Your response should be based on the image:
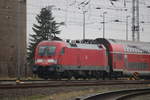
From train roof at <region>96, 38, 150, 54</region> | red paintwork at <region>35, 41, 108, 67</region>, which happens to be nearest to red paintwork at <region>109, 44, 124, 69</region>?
train roof at <region>96, 38, 150, 54</region>

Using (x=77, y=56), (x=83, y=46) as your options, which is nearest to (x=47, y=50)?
(x=77, y=56)

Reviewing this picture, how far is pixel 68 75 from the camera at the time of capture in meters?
33.0

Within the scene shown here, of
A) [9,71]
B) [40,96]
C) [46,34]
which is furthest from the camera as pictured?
[46,34]

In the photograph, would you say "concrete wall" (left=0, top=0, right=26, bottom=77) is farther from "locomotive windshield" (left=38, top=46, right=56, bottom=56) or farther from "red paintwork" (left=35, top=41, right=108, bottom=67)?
"locomotive windshield" (left=38, top=46, right=56, bottom=56)

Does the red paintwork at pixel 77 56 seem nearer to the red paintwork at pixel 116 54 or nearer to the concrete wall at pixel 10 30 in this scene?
the red paintwork at pixel 116 54

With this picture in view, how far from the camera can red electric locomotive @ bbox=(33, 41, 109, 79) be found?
32.2m

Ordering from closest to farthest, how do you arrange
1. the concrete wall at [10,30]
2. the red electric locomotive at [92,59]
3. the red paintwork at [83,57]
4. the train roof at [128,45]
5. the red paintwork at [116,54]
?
the red electric locomotive at [92,59] < the red paintwork at [83,57] < the red paintwork at [116,54] < the train roof at [128,45] < the concrete wall at [10,30]

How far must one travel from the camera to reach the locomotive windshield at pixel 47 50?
32.6 m

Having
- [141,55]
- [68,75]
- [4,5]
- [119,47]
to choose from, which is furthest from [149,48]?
[4,5]

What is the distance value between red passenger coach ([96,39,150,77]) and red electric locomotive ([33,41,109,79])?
2.11 metres

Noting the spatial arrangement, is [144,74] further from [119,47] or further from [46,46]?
[46,46]

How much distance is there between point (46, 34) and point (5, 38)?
28.6ft

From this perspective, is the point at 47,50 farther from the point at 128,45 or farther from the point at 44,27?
the point at 44,27

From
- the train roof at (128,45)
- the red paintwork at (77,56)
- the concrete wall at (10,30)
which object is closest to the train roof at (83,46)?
the red paintwork at (77,56)
